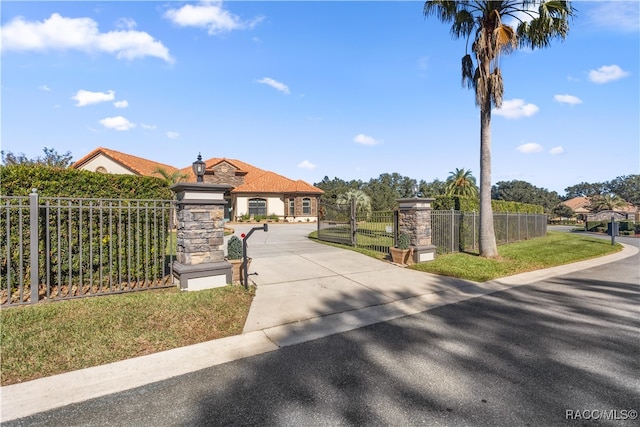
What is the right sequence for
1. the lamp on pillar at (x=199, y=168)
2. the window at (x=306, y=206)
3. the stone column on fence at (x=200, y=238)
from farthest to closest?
the window at (x=306, y=206), the lamp on pillar at (x=199, y=168), the stone column on fence at (x=200, y=238)

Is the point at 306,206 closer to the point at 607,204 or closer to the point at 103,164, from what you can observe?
the point at 103,164

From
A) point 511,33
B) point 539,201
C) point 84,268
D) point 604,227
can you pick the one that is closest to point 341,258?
point 84,268

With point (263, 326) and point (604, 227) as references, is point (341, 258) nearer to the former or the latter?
point (263, 326)

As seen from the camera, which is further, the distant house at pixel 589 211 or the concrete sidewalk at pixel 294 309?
the distant house at pixel 589 211

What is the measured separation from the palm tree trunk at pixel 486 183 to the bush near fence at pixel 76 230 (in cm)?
1084

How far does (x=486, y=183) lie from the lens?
11.4 m

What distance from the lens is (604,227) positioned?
34156 mm

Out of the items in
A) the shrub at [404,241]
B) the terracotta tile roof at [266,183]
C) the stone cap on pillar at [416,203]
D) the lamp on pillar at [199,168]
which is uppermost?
the terracotta tile roof at [266,183]

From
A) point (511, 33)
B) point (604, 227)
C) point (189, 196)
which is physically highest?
point (511, 33)

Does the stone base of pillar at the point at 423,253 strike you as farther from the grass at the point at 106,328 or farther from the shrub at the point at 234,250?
the grass at the point at 106,328

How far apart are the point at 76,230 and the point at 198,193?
2.51 meters

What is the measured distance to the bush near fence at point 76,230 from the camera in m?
5.67

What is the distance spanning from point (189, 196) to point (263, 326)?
11.2ft

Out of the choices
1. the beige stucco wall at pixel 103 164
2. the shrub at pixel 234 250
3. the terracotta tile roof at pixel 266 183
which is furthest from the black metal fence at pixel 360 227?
the beige stucco wall at pixel 103 164
